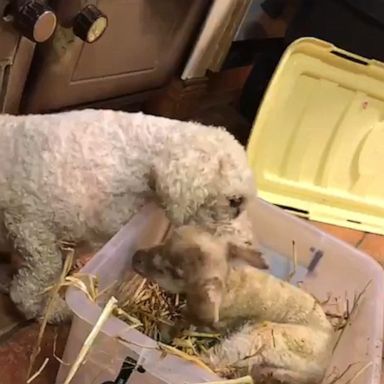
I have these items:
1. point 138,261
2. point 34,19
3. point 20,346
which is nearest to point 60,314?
point 20,346

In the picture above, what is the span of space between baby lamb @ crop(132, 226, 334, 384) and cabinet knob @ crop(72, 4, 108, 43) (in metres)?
0.38

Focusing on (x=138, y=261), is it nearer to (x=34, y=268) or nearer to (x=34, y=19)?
(x=34, y=268)

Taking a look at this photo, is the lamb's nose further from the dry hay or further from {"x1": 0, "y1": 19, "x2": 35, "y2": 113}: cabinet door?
{"x1": 0, "y1": 19, "x2": 35, "y2": 113}: cabinet door

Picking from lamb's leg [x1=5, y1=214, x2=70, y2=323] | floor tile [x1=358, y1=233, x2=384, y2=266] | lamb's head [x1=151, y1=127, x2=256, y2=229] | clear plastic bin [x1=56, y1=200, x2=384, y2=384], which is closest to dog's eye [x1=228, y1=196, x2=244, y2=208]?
lamb's head [x1=151, y1=127, x2=256, y2=229]

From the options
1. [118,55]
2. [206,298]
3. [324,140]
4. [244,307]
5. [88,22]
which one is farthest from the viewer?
[324,140]

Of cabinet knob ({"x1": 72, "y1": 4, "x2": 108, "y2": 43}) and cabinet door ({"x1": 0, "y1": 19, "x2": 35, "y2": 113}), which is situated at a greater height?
cabinet knob ({"x1": 72, "y1": 4, "x2": 108, "y2": 43})

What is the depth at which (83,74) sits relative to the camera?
1.67 meters

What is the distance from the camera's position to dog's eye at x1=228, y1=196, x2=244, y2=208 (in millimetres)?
1375

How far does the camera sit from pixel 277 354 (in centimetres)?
133

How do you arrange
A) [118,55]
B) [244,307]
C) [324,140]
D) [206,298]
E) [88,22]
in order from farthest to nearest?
[324,140], [118,55], [88,22], [244,307], [206,298]

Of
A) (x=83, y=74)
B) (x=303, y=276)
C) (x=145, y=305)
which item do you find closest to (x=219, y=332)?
(x=145, y=305)

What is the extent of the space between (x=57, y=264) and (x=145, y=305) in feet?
0.48

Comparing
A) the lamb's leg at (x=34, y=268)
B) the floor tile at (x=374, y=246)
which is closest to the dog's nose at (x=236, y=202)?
the lamb's leg at (x=34, y=268)

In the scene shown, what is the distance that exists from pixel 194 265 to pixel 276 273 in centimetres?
34
